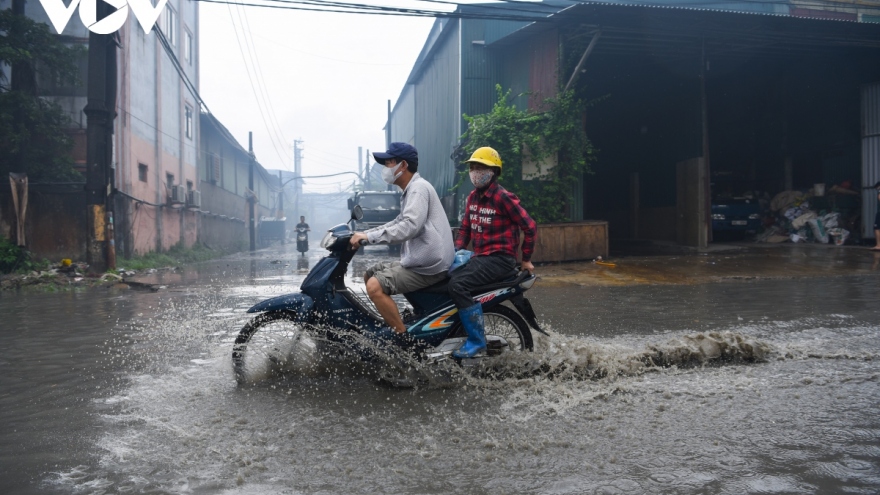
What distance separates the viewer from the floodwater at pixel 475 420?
2.86 m


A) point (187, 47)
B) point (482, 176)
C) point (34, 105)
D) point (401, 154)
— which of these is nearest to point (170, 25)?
point (187, 47)

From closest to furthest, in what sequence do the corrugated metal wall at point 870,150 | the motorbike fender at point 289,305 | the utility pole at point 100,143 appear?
1. the motorbike fender at point 289,305
2. the utility pole at point 100,143
3. the corrugated metal wall at point 870,150

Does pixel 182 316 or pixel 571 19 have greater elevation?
pixel 571 19

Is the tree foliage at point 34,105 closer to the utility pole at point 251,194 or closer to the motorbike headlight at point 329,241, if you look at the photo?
the motorbike headlight at point 329,241

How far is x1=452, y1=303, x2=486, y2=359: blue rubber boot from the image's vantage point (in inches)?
175

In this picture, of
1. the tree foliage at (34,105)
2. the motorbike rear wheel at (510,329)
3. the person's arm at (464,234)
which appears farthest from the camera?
the tree foliage at (34,105)

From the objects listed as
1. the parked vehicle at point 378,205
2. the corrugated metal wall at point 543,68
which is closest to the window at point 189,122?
the parked vehicle at point 378,205

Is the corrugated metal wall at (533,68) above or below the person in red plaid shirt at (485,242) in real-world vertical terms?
above

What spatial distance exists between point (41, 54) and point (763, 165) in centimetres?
2245

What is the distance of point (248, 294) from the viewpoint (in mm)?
10703

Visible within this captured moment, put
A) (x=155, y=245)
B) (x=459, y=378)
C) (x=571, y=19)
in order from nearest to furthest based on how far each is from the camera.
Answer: (x=459, y=378) < (x=571, y=19) < (x=155, y=245)

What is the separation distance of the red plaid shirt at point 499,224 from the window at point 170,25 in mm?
23462

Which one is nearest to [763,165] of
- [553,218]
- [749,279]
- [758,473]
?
[553,218]

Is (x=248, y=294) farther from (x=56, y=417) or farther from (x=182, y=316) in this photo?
(x=56, y=417)
